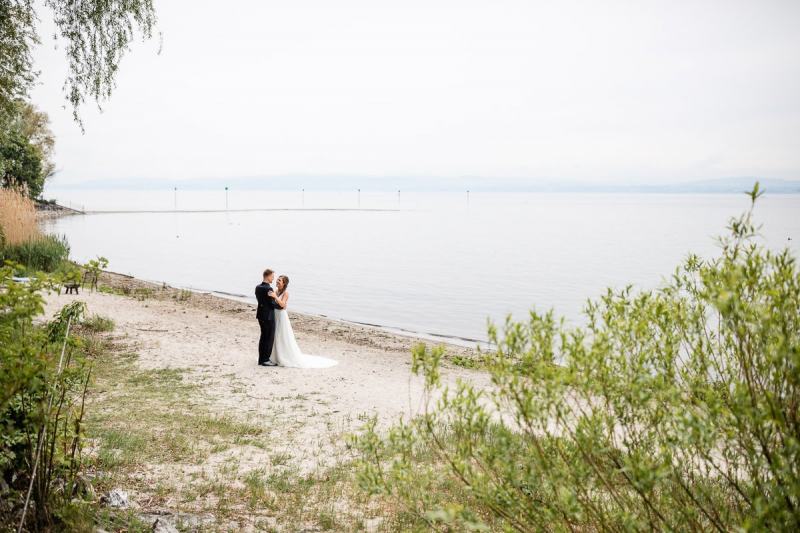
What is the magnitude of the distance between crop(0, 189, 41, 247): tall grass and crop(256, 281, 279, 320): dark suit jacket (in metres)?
13.6

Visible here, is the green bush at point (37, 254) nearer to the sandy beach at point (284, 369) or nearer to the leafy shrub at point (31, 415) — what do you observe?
the sandy beach at point (284, 369)

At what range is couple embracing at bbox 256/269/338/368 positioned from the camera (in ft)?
51.0

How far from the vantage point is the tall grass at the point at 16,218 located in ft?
77.5

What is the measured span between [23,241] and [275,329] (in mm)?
14694

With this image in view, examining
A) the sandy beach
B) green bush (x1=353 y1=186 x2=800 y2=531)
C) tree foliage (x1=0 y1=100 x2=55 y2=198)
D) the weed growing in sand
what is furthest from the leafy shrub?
tree foliage (x1=0 y1=100 x2=55 y2=198)

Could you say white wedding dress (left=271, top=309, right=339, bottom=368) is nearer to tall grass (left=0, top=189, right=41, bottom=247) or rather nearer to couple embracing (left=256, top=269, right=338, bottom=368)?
couple embracing (left=256, top=269, right=338, bottom=368)

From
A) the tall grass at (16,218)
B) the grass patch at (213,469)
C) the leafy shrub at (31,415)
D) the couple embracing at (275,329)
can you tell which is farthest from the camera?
the tall grass at (16,218)

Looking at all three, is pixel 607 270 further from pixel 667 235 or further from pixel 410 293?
pixel 667 235

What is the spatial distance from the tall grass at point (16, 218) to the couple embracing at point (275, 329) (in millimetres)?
13741

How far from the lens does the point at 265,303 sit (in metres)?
15.6

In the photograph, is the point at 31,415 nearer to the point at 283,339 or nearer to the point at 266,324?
the point at 266,324

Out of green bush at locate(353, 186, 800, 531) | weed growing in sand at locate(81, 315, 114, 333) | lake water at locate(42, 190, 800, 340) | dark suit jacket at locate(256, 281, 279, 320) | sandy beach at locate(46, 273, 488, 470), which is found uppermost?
green bush at locate(353, 186, 800, 531)

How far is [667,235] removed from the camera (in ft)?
308

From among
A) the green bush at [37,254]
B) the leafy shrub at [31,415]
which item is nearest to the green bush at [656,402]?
the leafy shrub at [31,415]
